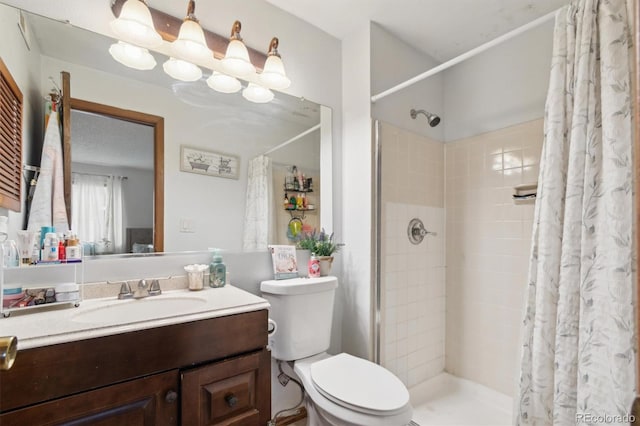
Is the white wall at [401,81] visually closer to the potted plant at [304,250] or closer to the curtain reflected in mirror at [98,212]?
the potted plant at [304,250]

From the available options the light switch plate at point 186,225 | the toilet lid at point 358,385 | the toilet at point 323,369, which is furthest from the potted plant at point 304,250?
the light switch plate at point 186,225

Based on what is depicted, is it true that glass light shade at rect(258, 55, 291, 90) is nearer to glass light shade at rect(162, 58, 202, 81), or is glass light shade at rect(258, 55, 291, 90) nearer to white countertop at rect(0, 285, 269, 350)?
glass light shade at rect(162, 58, 202, 81)

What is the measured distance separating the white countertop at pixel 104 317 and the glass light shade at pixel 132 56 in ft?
3.25

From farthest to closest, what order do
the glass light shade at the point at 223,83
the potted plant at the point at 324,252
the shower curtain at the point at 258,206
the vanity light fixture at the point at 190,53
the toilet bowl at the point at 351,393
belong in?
the potted plant at the point at 324,252, the shower curtain at the point at 258,206, the glass light shade at the point at 223,83, the vanity light fixture at the point at 190,53, the toilet bowl at the point at 351,393

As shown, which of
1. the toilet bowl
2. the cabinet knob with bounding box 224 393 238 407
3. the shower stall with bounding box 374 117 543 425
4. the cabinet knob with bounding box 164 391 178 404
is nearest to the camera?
the cabinet knob with bounding box 164 391 178 404

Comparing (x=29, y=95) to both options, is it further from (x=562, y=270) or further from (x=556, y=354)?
(x=556, y=354)

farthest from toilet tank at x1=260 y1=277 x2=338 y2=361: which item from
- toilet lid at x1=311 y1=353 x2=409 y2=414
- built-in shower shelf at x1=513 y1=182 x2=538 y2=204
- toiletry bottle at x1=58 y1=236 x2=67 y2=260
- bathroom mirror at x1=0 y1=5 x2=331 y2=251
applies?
built-in shower shelf at x1=513 y1=182 x2=538 y2=204

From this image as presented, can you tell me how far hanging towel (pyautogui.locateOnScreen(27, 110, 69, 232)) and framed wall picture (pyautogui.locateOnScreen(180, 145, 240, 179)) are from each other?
456 millimetres

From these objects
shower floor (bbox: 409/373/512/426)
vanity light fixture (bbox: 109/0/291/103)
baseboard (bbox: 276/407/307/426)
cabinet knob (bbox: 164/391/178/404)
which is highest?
vanity light fixture (bbox: 109/0/291/103)

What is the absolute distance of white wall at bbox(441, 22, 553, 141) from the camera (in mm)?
1863

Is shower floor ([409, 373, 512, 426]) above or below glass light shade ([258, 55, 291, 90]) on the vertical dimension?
below

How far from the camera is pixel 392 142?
1.96 m

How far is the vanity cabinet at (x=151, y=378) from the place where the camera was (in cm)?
77

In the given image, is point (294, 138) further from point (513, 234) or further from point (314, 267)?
point (513, 234)
